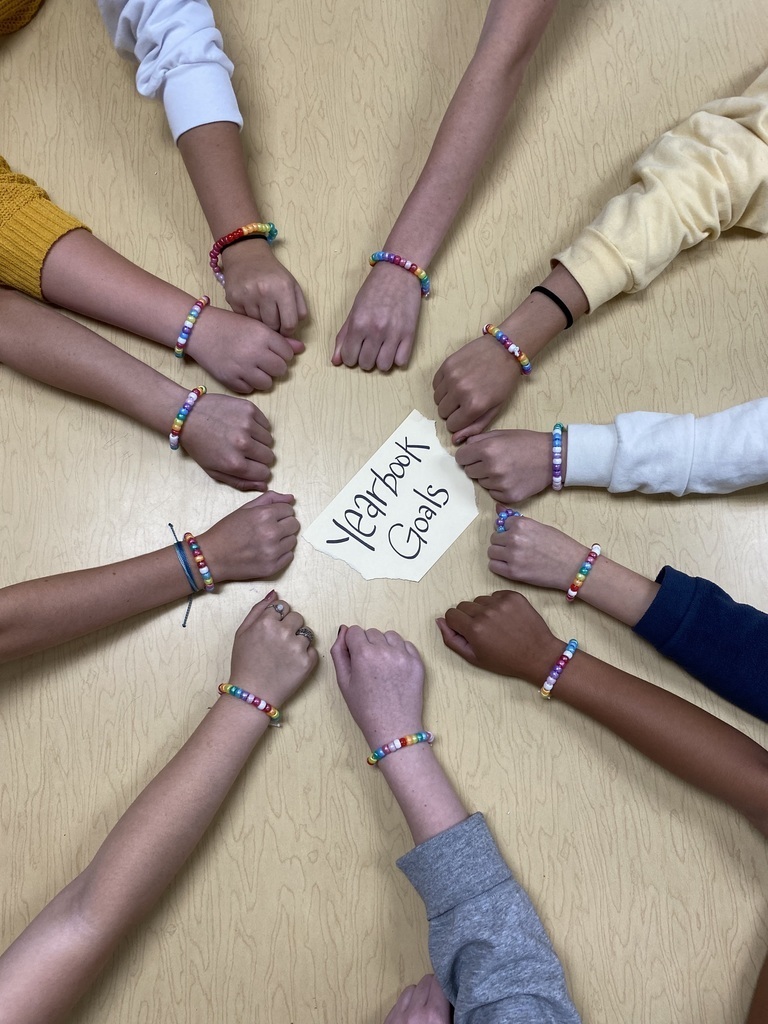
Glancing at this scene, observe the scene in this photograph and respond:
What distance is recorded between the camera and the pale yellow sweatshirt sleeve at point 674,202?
0.83 m

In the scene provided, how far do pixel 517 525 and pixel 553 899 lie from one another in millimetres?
372

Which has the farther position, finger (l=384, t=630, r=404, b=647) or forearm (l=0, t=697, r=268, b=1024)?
finger (l=384, t=630, r=404, b=647)

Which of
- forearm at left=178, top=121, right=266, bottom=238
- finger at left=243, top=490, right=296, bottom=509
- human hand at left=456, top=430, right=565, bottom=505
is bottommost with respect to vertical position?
finger at left=243, top=490, right=296, bottom=509

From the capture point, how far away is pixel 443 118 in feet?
2.97

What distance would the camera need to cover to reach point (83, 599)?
31.0 inches

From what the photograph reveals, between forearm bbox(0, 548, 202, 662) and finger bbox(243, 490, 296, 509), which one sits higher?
finger bbox(243, 490, 296, 509)

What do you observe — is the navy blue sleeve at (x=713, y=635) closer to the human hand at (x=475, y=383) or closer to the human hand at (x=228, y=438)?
the human hand at (x=475, y=383)

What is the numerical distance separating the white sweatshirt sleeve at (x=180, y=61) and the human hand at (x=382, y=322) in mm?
248

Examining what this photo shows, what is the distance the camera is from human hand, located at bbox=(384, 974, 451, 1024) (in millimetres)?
726

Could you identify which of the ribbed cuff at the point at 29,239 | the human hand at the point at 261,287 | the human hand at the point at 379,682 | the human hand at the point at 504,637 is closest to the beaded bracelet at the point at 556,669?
the human hand at the point at 504,637

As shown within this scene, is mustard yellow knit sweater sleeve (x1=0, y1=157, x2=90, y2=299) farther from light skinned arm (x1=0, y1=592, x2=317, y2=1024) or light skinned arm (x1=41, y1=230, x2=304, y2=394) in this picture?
light skinned arm (x1=0, y1=592, x2=317, y2=1024)

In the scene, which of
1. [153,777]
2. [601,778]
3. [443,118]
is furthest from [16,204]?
[601,778]

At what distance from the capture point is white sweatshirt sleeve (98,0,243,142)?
863 millimetres

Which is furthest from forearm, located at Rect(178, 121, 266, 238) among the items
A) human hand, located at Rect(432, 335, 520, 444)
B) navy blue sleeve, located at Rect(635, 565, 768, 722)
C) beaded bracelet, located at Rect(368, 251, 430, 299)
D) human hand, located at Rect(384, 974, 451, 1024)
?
human hand, located at Rect(384, 974, 451, 1024)
